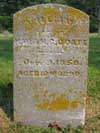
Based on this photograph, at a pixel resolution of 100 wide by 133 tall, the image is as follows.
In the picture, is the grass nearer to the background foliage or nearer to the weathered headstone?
the weathered headstone

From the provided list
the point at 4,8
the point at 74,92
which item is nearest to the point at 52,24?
the point at 74,92

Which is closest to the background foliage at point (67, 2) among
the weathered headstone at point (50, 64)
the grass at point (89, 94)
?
the grass at point (89, 94)

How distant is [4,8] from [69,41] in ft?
110

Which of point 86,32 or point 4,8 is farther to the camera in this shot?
point 4,8

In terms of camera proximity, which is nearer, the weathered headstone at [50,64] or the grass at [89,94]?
the weathered headstone at [50,64]

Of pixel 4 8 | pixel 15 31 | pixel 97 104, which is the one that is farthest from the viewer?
pixel 4 8

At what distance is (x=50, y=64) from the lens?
22.1 feet

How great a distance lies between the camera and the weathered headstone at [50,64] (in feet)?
21.6

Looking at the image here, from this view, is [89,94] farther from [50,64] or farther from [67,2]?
[67,2]

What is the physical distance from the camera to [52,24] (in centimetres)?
661

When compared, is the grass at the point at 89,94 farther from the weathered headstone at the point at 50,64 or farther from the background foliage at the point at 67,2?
the background foliage at the point at 67,2

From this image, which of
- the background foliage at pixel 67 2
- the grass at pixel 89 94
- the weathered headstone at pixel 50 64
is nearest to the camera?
the weathered headstone at pixel 50 64

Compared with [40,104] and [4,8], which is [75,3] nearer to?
[4,8]

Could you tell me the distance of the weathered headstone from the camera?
659 cm
